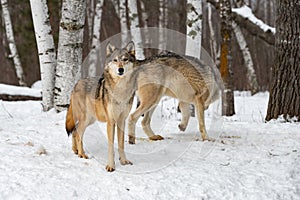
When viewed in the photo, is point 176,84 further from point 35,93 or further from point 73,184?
point 35,93

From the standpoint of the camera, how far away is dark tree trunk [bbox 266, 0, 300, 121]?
6.14 meters

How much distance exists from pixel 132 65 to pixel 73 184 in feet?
4.52

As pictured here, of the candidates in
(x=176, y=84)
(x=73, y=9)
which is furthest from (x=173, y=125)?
(x=73, y=9)

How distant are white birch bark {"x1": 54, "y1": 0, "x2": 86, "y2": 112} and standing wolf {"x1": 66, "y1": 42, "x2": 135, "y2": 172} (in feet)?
8.27

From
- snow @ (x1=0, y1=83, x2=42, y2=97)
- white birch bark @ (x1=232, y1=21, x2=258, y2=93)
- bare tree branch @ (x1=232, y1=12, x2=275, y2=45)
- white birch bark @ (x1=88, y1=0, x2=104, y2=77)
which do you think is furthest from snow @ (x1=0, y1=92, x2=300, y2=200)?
white birch bark @ (x1=88, y1=0, x2=104, y2=77)

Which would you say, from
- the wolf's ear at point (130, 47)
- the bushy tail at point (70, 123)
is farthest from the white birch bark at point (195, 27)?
the bushy tail at point (70, 123)

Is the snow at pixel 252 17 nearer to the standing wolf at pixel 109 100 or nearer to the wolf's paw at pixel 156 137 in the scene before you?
the wolf's paw at pixel 156 137

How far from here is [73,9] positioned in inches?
256

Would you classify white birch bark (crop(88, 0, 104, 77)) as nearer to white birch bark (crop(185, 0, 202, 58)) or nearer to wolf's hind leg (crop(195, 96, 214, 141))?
white birch bark (crop(185, 0, 202, 58))

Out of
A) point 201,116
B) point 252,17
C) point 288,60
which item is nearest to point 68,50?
point 201,116

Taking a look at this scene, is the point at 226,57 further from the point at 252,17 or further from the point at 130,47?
the point at 130,47

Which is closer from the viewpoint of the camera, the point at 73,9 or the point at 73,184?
the point at 73,184

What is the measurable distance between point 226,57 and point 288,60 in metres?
2.63

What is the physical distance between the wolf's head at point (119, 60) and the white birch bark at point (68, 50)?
276 cm
